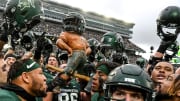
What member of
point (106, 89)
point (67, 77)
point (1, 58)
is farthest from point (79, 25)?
point (106, 89)

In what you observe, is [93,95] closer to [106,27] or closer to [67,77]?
[67,77]

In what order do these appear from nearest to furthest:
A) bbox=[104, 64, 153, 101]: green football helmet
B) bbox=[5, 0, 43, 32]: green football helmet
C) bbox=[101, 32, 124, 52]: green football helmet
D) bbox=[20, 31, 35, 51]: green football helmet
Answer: bbox=[104, 64, 153, 101]: green football helmet < bbox=[5, 0, 43, 32]: green football helmet < bbox=[20, 31, 35, 51]: green football helmet < bbox=[101, 32, 124, 52]: green football helmet

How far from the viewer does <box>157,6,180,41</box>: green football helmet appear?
16.4ft

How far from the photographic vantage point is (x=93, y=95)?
4.54m

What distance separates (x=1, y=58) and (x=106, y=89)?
5.76 ft

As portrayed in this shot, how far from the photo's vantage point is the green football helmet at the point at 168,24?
4.99 metres

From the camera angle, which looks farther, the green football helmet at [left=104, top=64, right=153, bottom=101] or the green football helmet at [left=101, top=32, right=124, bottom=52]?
the green football helmet at [left=101, top=32, right=124, bottom=52]

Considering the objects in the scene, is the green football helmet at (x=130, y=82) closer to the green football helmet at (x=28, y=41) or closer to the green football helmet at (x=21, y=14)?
the green football helmet at (x=21, y=14)

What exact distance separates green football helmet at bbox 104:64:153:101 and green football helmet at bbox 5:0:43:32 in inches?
65.5

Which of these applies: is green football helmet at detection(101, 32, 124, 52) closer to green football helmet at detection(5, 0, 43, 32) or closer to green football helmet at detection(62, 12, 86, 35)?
green football helmet at detection(62, 12, 86, 35)

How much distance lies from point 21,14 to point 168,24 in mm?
1938

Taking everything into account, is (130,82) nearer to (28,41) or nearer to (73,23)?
(73,23)

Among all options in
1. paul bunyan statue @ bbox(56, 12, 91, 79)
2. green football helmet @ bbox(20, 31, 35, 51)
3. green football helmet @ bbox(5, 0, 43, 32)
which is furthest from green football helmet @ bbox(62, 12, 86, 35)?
green football helmet @ bbox(20, 31, 35, 51)

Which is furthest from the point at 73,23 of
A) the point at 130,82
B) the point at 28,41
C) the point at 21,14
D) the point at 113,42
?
the point at 130,82
